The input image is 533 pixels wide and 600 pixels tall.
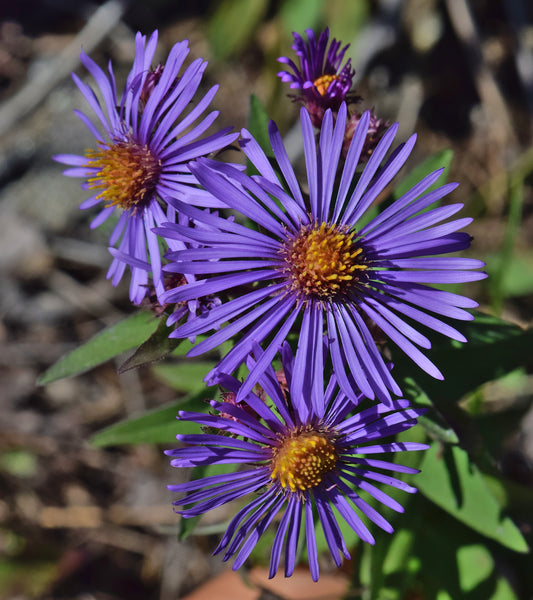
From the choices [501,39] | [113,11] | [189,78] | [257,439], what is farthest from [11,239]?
[501,39]

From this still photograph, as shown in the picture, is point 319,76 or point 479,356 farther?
point 479,356

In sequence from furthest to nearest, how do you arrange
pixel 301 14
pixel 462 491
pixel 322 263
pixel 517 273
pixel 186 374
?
pixel 301 14, pixel 517 273, pixel 186 374, pixel 462 491, pixel 322 263

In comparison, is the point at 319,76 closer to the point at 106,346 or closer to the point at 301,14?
the point at 106,346

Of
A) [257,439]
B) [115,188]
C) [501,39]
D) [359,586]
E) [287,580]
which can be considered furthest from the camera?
[501,39]

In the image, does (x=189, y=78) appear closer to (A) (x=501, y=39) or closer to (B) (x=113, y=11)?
(B) (x=113, y=11)

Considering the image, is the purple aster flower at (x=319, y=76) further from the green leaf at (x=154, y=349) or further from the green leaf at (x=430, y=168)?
the green leaf at (x=154, y=349)

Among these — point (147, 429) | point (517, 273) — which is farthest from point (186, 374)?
point (517, 273)
